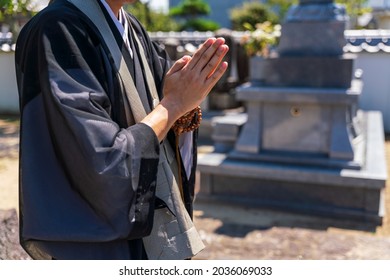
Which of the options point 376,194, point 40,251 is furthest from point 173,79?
point 376,194

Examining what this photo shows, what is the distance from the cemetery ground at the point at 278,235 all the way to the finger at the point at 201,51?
8.19 ft

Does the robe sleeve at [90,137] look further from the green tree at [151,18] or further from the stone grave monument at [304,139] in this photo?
the green tree at [151,18]

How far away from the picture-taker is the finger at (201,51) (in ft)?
4.36

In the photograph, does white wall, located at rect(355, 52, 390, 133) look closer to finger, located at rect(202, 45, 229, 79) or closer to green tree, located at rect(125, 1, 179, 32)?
finger, located at rect(202, 45, 229, 79)

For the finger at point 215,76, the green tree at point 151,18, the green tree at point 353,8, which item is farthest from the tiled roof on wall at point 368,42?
the green tree at point 151,18

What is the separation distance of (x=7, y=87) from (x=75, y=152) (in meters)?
11.1

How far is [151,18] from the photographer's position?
24.2 meters

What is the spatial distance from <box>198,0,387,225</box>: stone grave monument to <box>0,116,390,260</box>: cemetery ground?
7.2 inches

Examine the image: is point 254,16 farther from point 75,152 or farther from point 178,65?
point 75,152

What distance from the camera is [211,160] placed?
5.52 meters

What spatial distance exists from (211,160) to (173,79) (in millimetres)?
4198

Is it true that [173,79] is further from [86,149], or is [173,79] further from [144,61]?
[86,149]

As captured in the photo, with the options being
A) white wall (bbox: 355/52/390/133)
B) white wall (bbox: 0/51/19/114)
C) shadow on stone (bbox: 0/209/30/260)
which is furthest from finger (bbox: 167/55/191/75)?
white wall (bbox: 0/51/19/114)

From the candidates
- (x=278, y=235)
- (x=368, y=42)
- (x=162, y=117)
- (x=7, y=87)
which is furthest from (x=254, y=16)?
(x=162, y=117)
